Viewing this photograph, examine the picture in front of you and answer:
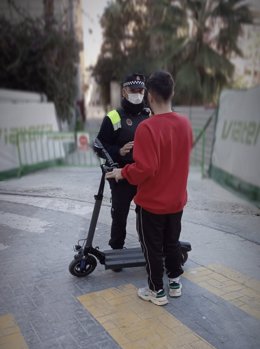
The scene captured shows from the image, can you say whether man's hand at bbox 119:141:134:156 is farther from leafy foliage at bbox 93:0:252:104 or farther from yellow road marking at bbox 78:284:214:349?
leafy foliage at bbox 93:0:252:104

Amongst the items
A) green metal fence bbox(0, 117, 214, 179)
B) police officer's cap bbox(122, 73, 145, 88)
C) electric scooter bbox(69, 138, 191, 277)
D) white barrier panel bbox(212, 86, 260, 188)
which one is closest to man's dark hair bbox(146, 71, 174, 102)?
police officer's cap bbox(122, 73, 145, 88)

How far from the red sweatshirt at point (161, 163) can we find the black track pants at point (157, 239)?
0.08 meters

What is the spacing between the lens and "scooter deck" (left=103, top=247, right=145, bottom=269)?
11.4 ft

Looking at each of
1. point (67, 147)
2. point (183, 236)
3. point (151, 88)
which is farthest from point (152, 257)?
point (67, 147)

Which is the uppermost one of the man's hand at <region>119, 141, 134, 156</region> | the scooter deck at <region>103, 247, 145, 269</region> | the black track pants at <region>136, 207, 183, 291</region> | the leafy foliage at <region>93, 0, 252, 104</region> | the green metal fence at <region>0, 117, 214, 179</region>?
the leafy foliage at <region>93, 0, 252, 104</region>

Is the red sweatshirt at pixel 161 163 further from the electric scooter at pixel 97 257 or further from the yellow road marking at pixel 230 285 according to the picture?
the yellow road marking at pixel 230 285

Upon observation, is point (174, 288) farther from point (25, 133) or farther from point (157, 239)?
point (25, 133)

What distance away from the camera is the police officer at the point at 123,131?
3.40m

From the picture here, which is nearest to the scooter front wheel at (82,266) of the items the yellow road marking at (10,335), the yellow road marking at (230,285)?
the yellow road marking at (10,335)

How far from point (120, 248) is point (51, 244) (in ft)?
3.64

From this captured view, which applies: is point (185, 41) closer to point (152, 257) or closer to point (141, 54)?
point (141, 54)

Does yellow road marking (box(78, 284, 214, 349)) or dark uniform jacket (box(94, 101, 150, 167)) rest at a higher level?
dark uniform jacket (box(94, 101, 150, 167))

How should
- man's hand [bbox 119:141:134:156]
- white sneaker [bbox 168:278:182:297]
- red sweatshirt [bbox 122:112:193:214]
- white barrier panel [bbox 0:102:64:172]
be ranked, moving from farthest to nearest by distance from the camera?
white barrier panel [bbox 0:102:64:172], man's hand [bbox 119:141:134:156], white sneaker [bbox 168:278:182:297], red sweatshirt [bbox 122:112:193:214]

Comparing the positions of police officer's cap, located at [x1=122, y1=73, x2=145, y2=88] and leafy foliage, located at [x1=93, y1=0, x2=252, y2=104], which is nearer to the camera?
police officer's cap, located at [x1=122, y1=73, x2=145, y2=88]
